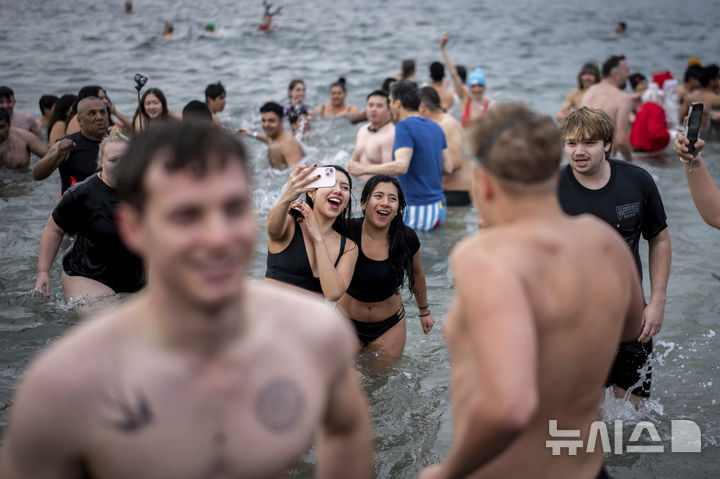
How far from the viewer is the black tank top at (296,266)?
15.8 feet

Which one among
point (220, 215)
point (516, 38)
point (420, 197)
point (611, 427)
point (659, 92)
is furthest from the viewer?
point (516, 38)

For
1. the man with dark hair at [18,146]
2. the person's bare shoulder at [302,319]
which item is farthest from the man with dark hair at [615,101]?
the person's bare shoulder at [302,319]

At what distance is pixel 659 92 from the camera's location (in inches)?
489

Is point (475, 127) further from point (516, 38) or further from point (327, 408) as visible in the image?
point (516, 38)

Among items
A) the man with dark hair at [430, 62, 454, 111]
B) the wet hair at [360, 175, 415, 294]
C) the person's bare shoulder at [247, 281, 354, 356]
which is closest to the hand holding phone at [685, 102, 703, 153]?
the wet hair at [360, 175, 415, 294]

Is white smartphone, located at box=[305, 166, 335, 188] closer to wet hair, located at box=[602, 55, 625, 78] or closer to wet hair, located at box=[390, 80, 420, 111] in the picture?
wet hair, located at box=[390, 80, 420, 111]

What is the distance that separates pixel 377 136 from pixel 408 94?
1.31m

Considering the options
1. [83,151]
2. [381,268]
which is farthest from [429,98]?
[381,268]

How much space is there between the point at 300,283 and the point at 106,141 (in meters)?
1.69

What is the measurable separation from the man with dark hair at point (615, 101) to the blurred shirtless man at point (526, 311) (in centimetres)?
808

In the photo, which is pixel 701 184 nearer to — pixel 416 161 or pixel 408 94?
pixel 408 94

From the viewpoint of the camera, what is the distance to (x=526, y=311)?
1872mm

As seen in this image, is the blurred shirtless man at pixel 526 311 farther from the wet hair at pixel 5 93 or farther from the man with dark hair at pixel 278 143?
the wet hair at pixel 5 93

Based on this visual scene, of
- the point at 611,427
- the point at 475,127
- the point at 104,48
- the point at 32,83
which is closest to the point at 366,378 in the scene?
the point at 611,427
